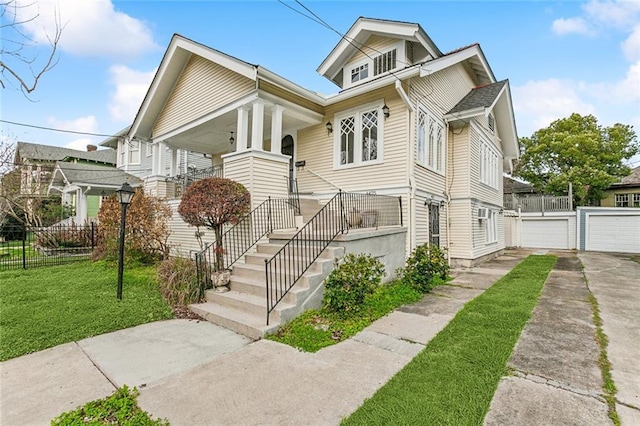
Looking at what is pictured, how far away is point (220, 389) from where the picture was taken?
2.95m

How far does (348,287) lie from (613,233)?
754 inches

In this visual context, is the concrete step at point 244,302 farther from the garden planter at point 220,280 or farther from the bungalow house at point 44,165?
the bungalow house at point 44,165

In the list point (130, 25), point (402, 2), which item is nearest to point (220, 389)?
point (130, 25)

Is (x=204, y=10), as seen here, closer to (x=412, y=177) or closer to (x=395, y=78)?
(x=395, y=78)

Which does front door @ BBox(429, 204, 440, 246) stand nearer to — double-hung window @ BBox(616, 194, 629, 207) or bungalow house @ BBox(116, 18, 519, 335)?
bungalow house @ BBox(116, 18, 519, 335)

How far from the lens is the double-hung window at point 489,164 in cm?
1188

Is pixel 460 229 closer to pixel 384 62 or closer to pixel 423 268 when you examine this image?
pixel 423 268

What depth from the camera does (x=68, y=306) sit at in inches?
211

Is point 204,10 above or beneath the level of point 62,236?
above

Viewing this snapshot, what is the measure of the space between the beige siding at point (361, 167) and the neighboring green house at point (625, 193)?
2420 cm

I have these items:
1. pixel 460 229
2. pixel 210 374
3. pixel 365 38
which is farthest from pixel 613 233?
pixel 210 374

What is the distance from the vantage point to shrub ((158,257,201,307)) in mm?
5742

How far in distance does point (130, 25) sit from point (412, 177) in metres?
7.97

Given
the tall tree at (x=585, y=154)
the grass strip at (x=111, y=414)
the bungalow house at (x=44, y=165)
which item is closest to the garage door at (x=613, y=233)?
the tall tree at (x=585, y=154)
